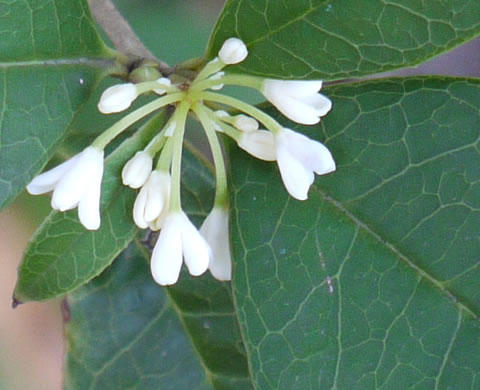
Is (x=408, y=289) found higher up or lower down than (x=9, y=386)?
higher up

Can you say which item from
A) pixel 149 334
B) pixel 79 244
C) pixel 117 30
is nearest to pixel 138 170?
pixel 79 244

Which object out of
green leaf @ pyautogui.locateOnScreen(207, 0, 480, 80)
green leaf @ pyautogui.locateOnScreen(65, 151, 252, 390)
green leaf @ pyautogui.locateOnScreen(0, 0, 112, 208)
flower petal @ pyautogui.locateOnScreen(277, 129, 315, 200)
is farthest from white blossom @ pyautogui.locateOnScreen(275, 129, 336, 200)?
green leaf @ pyautogui.locateOnScreen(65, 151, 252, 390)

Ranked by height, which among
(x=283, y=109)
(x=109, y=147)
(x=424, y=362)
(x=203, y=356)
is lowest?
(x=203, y=356)

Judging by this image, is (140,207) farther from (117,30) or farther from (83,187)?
(117,30)

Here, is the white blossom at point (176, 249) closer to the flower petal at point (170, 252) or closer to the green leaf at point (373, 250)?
the flower petal at point (170, 252)

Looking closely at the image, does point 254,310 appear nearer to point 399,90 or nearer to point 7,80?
point 399,90

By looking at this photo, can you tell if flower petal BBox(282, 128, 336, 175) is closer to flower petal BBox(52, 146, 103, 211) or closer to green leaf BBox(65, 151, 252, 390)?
flower petal BBox(52, 146, 103, 211)

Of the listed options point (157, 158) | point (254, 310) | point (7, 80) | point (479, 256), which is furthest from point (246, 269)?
point (7, 80)
